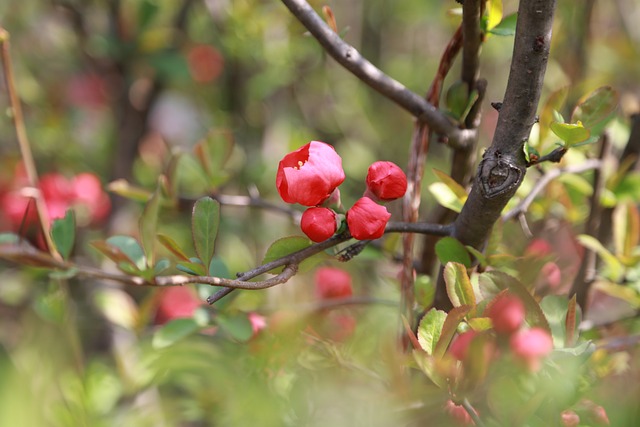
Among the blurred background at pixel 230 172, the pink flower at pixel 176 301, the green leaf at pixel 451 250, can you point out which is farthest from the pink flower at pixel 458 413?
the pink flower at pixel 176 301

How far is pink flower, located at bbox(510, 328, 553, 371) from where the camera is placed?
485mm

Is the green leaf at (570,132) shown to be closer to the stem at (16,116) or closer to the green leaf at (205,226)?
the green leaf at (205,226)

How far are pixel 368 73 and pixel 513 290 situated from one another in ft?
0.78

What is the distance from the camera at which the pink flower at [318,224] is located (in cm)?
52

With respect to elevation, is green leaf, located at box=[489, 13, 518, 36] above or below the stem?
above

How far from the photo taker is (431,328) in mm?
546

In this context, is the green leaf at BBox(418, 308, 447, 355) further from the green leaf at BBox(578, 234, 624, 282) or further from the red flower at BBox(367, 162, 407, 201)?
the green leaf at BBox(578, 234, 624, 282)

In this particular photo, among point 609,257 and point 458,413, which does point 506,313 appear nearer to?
point 458,413

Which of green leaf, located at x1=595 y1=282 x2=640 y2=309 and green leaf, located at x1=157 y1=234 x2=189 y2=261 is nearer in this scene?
green leaf, located at x1=157 y1=234 x2=189 y2=261

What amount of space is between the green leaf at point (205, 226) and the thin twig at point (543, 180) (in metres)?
0.30

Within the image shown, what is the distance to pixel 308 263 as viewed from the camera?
22.1 inches

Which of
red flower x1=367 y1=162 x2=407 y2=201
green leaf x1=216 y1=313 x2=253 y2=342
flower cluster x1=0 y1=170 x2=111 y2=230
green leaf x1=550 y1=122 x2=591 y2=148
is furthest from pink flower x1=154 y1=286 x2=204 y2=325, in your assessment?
green leaf x1=550 y1=122 x2=591 y2=148

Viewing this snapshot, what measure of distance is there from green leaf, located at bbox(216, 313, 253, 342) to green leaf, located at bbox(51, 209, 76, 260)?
18 cm

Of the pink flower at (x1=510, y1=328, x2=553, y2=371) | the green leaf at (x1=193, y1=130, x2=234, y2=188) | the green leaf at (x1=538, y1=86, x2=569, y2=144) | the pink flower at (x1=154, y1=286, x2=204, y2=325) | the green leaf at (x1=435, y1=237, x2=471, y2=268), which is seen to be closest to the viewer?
the pink flower at (x1=510, y1=328, x2=553, y2=371)
